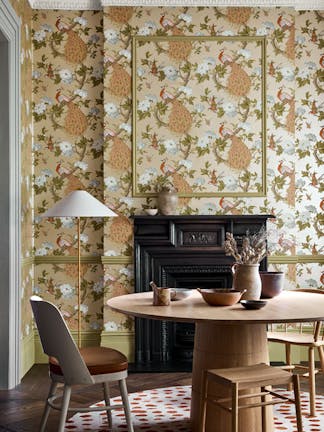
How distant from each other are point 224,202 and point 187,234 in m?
0.43

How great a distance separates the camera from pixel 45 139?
6.03 metres

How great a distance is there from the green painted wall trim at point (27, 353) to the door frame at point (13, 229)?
0.25 m

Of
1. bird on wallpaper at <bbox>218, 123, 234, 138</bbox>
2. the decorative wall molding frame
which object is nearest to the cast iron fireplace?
bird on wallpaper at <bbox>218, 123, 234, 138</bbox>

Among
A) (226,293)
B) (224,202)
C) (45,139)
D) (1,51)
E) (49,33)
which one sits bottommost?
(226,293)

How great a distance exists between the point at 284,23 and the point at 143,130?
60.3 inches

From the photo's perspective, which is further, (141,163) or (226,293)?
(141,163)

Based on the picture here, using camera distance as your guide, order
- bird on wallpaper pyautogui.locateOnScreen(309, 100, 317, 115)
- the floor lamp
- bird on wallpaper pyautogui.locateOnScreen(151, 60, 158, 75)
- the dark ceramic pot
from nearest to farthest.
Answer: the dark ceramic pot → the floor lamp → bird on wallpaper pyautogui.locateOnScreen(151, 60, 158, 75) → bird on wallpaper pyautogui.locateOnScreen(309, 100, 317, 115)

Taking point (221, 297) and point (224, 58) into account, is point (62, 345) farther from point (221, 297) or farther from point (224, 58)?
point (224, 58)

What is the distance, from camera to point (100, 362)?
353 cm

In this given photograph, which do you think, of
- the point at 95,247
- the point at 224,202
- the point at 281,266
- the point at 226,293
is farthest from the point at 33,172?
the point at 226,293

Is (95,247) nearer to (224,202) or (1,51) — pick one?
(224,202)

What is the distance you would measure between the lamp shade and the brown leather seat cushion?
1.41m

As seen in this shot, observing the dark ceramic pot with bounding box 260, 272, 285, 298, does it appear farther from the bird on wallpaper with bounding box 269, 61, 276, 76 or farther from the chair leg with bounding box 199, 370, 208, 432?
the bird on wallpaper with bounding box 269, 61, 276, 76

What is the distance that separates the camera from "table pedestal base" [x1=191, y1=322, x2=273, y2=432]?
360 centimetres
